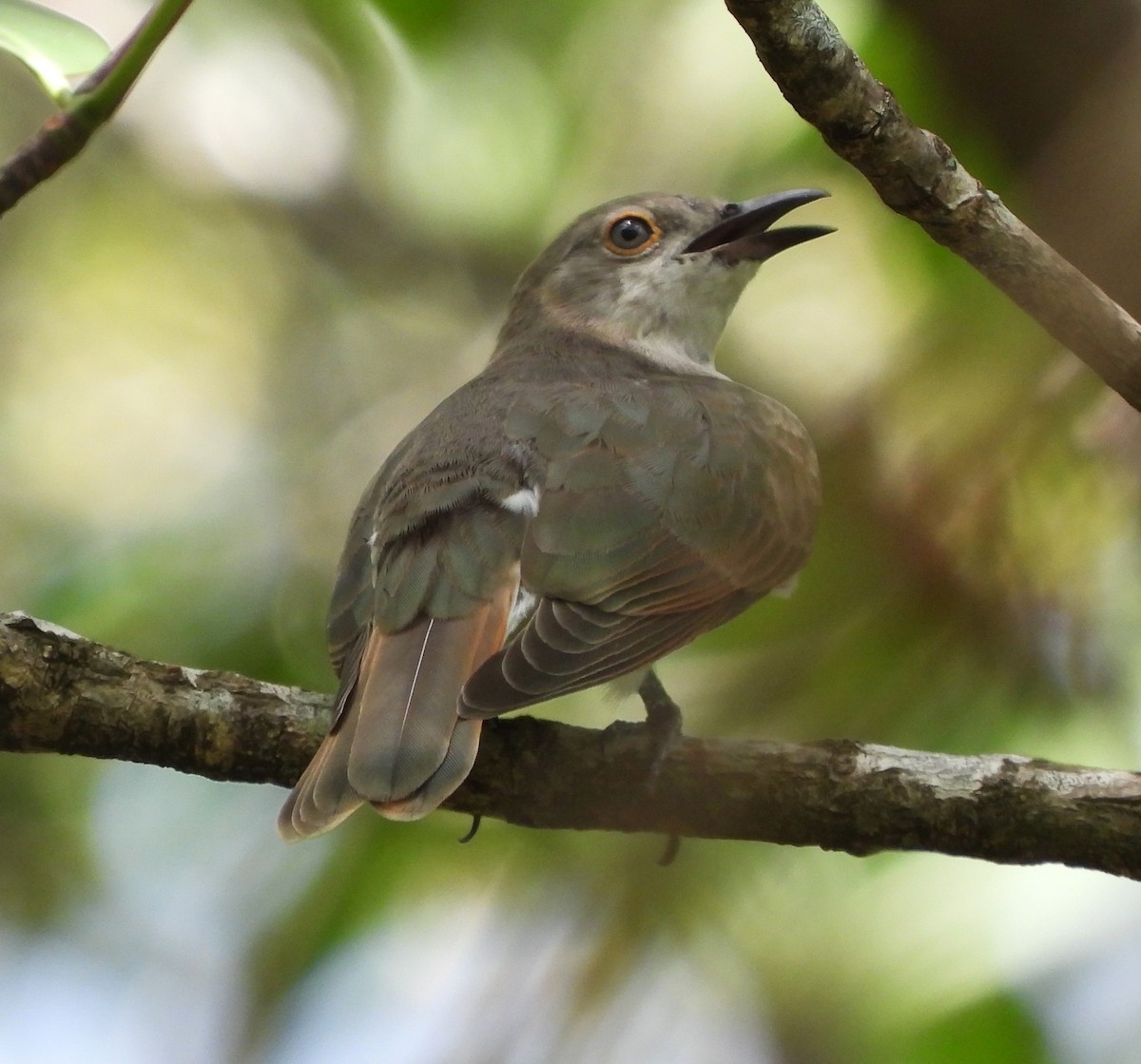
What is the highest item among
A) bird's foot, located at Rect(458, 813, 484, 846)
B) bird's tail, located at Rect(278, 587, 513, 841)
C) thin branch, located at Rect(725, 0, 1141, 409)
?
thin branch, located at Rect(725, 0, 1141, 409)

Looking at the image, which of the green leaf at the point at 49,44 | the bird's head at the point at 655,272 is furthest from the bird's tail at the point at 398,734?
the bird's head at the point at 655,272

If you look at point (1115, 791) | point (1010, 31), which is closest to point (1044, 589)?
point (1115, 791)

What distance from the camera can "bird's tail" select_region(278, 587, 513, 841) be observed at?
3193 mm

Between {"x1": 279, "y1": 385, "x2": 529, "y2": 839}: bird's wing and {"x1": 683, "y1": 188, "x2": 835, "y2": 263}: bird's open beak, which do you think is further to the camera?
{"x1": 683, "y1": 188, "x2": 835, "y2": 263}: bird's open beak

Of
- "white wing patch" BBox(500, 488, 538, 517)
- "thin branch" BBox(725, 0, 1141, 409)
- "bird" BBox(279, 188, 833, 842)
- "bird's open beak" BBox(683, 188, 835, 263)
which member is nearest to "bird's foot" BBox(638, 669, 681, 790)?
"bird" BBox(279, 188, 833, 842)

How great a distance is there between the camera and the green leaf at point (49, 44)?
286 centimetres

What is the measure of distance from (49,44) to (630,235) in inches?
104

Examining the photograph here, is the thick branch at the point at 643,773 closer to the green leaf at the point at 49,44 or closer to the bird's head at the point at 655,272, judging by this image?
the green leaf at the point at 49,44

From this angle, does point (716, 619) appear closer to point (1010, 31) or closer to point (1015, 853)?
point (1015, 853)

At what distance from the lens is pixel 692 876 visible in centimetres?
364

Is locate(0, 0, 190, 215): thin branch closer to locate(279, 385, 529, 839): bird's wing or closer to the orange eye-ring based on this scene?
locate(279, 385, 529, 839): bird's wing

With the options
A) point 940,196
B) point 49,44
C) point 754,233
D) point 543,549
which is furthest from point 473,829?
point 754,233

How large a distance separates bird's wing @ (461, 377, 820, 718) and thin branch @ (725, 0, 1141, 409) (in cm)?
125

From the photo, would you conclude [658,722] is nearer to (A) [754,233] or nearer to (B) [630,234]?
(A) [754,233]
